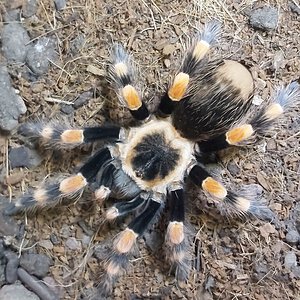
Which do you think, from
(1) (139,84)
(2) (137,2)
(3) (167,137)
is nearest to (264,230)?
(3) (167,137)

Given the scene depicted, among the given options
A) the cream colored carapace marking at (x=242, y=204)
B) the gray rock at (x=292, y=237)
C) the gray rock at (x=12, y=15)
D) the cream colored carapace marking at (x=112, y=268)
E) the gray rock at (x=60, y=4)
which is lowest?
the cream colored carapace marking at (x=112, y=268)

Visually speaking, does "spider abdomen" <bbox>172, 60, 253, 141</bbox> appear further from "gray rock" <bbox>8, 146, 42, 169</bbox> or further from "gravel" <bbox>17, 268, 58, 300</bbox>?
"gravel" <bbox>17, 268, 58, 300</bbox>

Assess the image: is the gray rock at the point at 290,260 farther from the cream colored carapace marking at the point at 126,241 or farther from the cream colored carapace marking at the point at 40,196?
the cream colored carapace marking at the point at 40,196

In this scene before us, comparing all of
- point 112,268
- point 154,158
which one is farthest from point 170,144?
point 112,268

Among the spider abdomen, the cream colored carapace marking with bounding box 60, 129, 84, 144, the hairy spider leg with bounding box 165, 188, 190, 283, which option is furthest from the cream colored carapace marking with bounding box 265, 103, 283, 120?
the cream colored carapace marking with bounding box 60, 129, 84, 144

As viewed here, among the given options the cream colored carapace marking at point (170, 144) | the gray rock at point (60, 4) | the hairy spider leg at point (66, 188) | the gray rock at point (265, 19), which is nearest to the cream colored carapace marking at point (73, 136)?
the hairy spider leg at point (66, 188)

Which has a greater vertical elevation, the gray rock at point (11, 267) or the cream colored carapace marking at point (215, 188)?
the cream colored carapace marking at point (215, 188)

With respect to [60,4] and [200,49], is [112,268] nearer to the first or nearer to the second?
[200,49]
